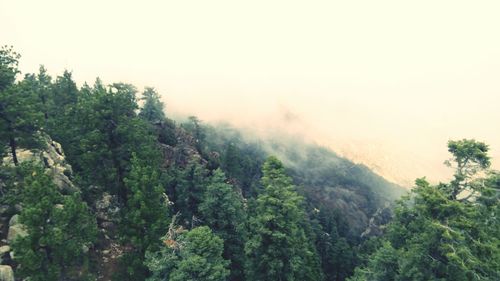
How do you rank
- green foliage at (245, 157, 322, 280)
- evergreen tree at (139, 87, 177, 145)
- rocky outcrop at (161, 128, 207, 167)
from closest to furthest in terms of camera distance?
green foliage at (245, 157, 322, 280), rocky outcrop at (161, 128, 207, 167), evergreen tree at (139, 87, 177, 145)

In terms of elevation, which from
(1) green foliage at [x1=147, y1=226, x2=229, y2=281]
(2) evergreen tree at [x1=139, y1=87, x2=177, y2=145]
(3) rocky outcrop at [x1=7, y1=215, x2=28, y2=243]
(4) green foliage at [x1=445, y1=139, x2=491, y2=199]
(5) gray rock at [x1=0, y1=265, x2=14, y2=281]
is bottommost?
(5) gray rock at [x1=0, y1=265, x2=14, y2=281]

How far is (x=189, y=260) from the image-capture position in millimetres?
29234

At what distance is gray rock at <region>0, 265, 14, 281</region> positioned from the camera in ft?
93.1

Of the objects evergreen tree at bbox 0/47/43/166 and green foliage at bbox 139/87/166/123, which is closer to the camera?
Result: evergreen tree at bbox 0/47/43/166

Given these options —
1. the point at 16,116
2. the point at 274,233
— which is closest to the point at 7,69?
the point at 16,116

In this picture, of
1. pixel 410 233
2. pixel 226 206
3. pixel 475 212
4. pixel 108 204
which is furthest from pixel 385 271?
pixel 108 204

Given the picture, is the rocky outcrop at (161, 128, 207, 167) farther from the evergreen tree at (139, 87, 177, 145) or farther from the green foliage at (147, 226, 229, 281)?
the green foliage at (147, 226, 229, 281)

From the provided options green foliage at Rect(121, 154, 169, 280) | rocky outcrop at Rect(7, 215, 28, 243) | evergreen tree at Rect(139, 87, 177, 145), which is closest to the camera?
rocky outcrop at Rect(7, 215, 28, 243)

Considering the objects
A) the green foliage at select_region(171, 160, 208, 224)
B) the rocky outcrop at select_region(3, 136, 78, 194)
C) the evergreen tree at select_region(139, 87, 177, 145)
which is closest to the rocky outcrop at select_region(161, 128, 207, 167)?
the evergreen tree at select_region(139, 87, 177, 145)

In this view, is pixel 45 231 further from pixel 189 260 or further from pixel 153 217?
pixel 189 260

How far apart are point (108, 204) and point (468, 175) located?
128ft

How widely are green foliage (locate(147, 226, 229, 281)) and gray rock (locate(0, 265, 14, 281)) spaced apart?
10.7 metres

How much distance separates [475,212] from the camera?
26.6m

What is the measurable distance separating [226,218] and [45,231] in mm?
18376
